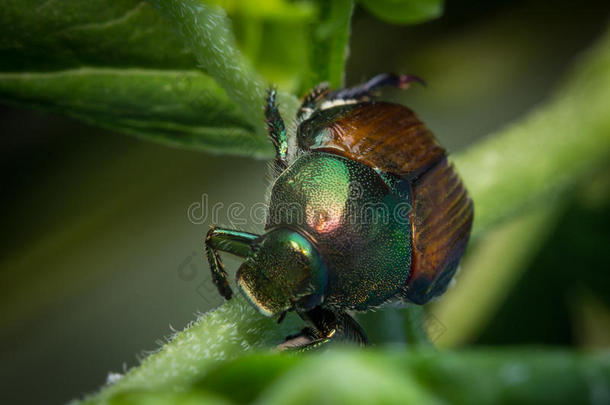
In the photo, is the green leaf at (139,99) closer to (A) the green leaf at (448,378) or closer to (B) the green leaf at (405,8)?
(B) the green leaf at (405,8)

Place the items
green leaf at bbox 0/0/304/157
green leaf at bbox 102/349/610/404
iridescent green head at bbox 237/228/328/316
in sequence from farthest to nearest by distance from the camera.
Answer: iridescent green head at bbox 237/228/328/316
green leaf at bbox 0/0/304/157
green leaf at bbox 102/349/610/404

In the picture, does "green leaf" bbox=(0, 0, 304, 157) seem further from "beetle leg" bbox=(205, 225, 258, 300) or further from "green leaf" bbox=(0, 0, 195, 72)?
"beetle leg" bbox=(205, 225, 258, 300)

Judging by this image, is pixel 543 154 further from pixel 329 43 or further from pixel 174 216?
pixel 174 216

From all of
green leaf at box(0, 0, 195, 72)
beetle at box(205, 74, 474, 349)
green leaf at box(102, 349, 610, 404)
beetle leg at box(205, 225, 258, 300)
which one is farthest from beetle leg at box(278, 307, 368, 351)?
green leaf at box(102, 349, 610, 404)

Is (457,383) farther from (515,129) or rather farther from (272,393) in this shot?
(515,129)

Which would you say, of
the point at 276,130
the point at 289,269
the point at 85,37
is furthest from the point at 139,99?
the point at 289,269
